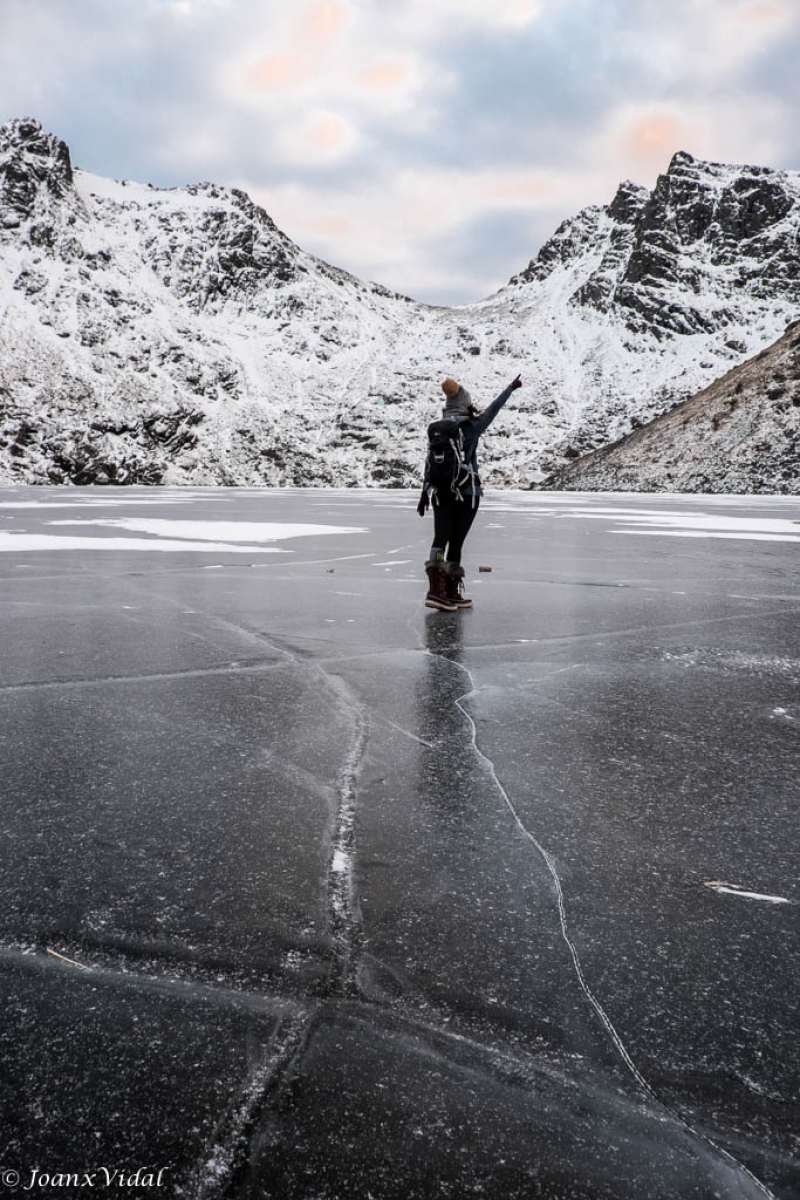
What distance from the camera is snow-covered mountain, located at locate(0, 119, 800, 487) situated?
10050cm

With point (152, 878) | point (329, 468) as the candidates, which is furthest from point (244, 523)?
point (329, 468)

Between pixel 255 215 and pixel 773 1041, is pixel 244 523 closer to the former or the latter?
pixel 773 1041

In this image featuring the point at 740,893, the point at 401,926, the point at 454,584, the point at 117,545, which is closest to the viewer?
the point at 401,926

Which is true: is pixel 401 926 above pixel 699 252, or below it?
below

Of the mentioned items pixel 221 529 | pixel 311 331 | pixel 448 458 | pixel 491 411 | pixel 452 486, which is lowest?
pixel 221 529

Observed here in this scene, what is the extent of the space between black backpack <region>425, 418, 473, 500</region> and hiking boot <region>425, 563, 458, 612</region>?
0.70 metres

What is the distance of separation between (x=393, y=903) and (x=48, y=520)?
19.5 metres

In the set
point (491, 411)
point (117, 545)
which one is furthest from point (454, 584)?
point (117, 545)

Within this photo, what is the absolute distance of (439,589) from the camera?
283 inches

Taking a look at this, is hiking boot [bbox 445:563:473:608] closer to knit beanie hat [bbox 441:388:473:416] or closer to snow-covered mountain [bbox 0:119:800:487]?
knit beanie hat [bbox 441:388:473:416]

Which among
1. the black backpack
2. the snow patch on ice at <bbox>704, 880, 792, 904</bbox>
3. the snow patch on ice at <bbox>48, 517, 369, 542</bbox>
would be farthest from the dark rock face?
the snow patch on ice at <bbox>704, 880, 792, 904</bbox>

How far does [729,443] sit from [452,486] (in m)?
62.2

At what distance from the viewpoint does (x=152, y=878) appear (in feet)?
7.22

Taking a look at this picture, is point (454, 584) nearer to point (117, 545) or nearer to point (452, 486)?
point (452, 486)
